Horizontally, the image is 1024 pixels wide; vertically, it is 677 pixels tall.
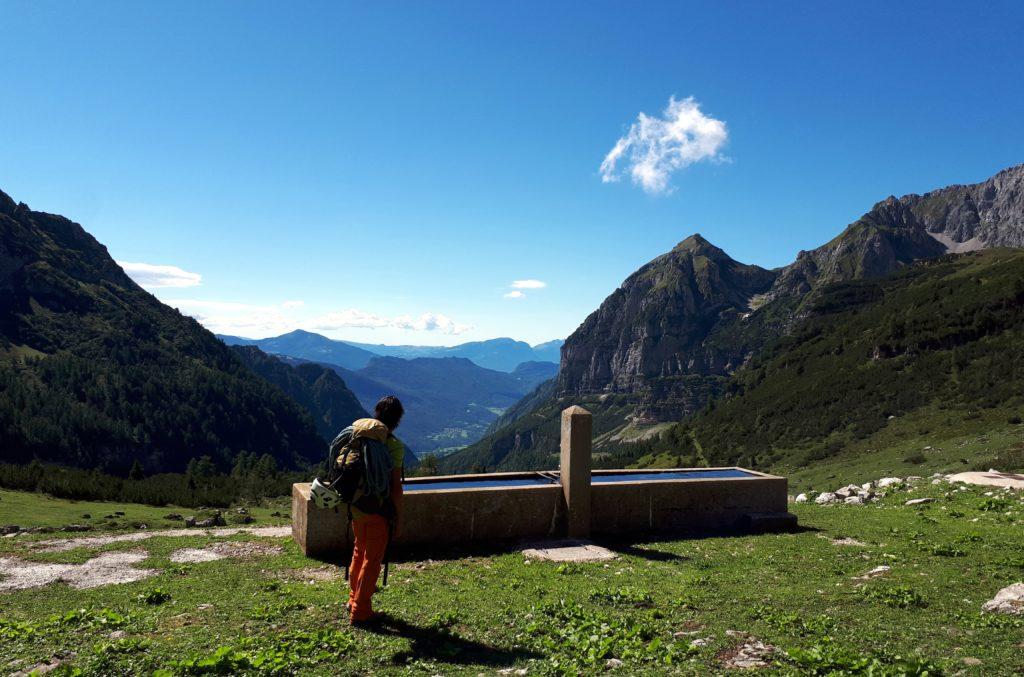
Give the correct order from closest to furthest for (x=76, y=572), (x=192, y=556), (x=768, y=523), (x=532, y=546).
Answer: (x=76, y=572)
(x=192, y=556)
(x=532, y=546)
(x=768, y=523)

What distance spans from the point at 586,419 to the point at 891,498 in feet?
44.3

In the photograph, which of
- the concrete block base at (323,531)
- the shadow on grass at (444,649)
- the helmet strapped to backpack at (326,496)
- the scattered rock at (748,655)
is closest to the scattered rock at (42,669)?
the helmet strapped to backpack at (326,496)

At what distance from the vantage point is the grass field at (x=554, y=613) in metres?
6.68

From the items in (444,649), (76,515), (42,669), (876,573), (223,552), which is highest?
(42,669)

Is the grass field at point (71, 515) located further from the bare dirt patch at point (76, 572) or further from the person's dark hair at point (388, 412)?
the person's dark hair at point (388, 412)

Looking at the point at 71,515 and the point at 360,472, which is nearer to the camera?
the point at 360,472

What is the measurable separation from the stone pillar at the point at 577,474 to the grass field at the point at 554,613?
1.45 metres

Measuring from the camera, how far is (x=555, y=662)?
681 cm

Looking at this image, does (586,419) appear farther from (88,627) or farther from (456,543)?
(88,627)

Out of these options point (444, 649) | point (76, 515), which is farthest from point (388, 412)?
point (76, 515)

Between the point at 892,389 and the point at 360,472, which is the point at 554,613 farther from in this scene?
the point at 892,389

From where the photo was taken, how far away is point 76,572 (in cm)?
1139

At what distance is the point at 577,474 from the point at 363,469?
7.40 metres

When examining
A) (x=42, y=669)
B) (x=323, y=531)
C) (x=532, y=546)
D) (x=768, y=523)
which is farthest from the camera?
(x=768, y=523)
